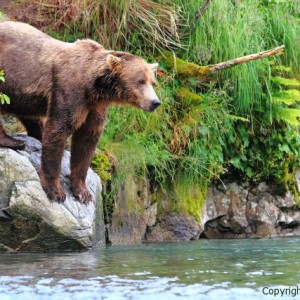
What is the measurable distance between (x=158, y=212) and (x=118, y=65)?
284 cm

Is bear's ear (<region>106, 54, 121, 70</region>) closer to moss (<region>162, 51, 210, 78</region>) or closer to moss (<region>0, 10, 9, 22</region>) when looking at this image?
moss (<region>0, 10, 9, 22</region>)

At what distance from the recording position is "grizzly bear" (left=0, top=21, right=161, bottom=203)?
290 inches

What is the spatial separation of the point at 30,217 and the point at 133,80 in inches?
61.6

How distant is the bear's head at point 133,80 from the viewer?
742 centimetres

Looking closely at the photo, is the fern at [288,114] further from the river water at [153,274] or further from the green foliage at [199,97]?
the river water at [153,274]

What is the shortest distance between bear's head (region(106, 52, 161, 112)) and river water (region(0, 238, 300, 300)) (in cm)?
142

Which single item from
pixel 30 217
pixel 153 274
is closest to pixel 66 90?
pixel 30 217

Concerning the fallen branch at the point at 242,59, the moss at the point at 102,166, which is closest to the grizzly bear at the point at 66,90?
the moss at the point at 102,166

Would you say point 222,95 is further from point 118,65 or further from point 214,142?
point 118,65

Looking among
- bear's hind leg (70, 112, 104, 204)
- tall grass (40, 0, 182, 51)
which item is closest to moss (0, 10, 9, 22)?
tall grass (40, 0, 182, 51)

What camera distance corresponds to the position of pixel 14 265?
6199 mm

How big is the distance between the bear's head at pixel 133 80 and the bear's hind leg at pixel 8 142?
1.04m

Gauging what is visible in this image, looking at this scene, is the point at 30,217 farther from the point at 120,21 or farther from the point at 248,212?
the point at 248,212

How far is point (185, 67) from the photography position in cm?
Answer: 1012
